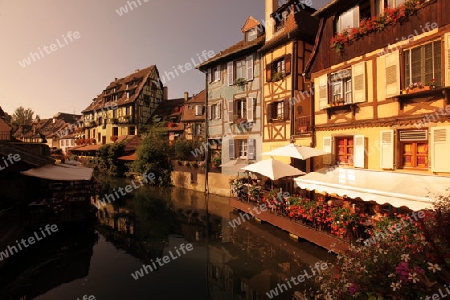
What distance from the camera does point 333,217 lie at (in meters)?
8.60

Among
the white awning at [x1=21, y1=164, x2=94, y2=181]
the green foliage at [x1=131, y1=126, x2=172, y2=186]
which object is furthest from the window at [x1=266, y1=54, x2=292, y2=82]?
the green foliage at [x1=131, y1=126, x2=172, y2=186]

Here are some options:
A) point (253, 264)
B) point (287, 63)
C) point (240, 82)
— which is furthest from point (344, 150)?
point (240, 82)

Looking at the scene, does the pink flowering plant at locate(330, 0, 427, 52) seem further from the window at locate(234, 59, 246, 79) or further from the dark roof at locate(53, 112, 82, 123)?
the dark roof at locate(53, 112, 82, 123)

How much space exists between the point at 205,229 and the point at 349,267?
29.9 ft

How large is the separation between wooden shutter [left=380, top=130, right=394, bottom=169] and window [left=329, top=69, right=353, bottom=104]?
85.8 inches

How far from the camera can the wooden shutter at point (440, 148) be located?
25.6 feet

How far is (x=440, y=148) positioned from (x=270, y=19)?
1309 cm

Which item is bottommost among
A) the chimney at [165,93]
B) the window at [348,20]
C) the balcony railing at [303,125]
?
the balcony railing at [303,125]

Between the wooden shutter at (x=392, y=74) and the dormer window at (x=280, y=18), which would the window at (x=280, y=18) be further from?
the wooden shutter at (x=392, y=74)

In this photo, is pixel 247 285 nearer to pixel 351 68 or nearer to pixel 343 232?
pixel 343 232

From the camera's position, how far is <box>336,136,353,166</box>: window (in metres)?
11.0

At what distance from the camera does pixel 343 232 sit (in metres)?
8.23

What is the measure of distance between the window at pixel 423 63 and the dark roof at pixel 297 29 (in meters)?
6.91

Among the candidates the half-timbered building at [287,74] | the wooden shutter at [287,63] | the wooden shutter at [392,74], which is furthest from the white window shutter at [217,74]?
the wooden shutter at [392,74]
